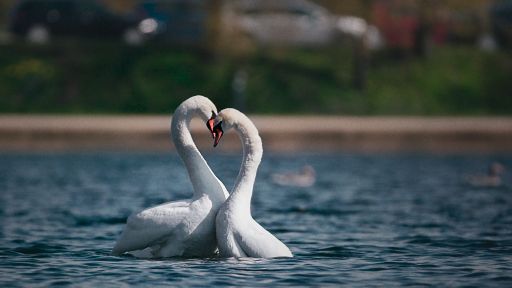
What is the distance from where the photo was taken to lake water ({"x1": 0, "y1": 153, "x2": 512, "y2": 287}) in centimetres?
1237

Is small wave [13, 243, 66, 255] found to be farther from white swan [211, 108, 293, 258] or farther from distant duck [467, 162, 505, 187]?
distant duck [467, 162, 505, 187]

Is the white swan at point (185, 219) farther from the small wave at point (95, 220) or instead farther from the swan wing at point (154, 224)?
the small wave at point (95, 220)

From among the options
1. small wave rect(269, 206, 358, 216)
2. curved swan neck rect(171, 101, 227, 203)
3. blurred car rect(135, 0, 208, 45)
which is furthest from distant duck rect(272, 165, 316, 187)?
blurred car rect(135, 0, 208, 45)

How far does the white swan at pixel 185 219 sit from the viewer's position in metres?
12.9

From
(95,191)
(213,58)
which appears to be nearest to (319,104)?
(213,58)

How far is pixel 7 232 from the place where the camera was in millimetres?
16250

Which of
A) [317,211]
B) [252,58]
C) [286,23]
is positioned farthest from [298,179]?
[286,23]

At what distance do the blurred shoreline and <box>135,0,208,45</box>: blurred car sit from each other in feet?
25.9

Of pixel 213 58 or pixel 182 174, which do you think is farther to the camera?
pixel 213 58

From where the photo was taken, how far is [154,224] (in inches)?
508

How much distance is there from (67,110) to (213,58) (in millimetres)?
5032

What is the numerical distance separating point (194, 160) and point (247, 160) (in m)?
0.57

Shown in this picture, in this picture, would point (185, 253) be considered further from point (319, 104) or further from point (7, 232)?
point (319, 104)

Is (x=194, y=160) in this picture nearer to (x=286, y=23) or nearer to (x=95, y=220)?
(x=95, y=220)
